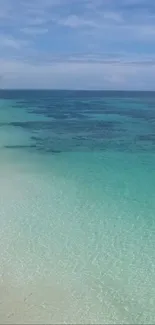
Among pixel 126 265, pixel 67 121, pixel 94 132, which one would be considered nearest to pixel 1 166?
pixel 126 265

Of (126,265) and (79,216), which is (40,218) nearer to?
(79,216)

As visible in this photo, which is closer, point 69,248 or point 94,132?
point 69,248

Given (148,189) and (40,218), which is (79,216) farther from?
(148,189)

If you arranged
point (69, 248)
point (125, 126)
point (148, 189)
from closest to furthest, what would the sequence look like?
point (69, 248)
point (148, 189)
point (125, 126)

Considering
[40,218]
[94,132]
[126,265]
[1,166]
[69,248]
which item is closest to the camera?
[126,265]

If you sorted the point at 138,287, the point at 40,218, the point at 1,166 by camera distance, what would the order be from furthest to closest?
the point at 1,166, the point at 40,218, the point at 138,287

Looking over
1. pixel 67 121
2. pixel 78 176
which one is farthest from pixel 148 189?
pixel 67 121
